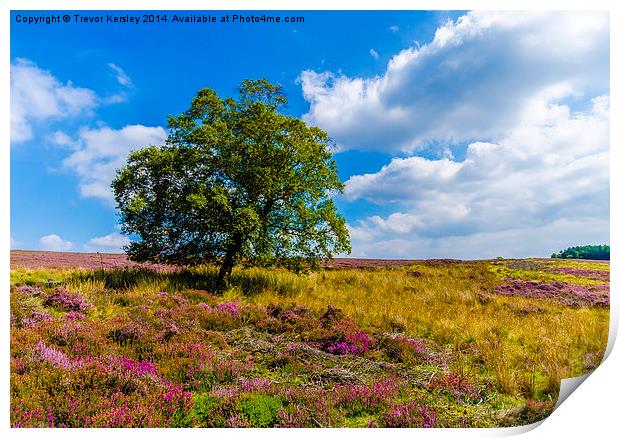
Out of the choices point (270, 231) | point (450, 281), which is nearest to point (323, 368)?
point (270, 231)

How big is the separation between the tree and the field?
1.54 metres

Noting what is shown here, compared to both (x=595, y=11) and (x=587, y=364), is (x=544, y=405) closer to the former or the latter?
(x=587, y=364)

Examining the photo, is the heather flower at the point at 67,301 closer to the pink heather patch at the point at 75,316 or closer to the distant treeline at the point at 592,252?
the pink heather patch at the point at 75,316

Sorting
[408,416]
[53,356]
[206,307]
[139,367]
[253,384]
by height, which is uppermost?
[206,307]

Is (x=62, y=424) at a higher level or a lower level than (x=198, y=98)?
A: lower

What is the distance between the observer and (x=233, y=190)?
1091 centimetres

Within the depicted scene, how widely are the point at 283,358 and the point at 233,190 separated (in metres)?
6.24

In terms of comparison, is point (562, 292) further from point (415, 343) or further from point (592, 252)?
point (415, 343)

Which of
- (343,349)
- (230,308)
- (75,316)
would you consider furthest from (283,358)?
(75,316)

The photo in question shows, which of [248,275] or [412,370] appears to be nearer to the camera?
[412,370]

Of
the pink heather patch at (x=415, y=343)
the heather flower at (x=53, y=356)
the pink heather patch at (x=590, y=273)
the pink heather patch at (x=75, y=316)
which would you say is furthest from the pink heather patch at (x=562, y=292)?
the pink heather patch at (x=75, y=316)

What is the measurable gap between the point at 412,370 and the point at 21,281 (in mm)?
10999

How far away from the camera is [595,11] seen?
588cm

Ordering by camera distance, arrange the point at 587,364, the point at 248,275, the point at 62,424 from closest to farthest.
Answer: the point at 62,424
the point at 587,364
the point at 248,275
